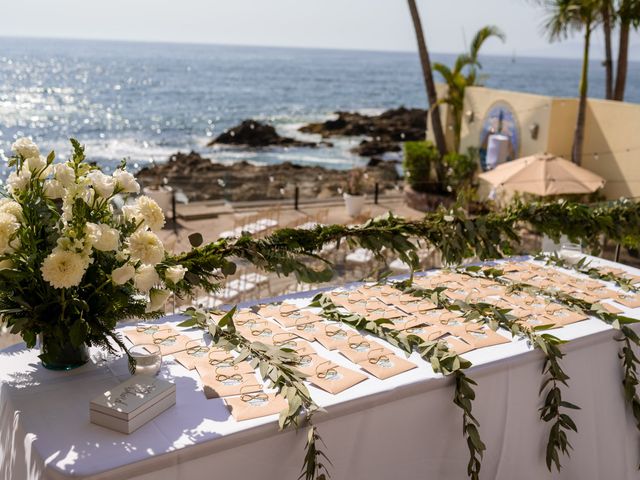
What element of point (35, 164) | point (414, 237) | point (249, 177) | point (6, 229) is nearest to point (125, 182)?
point (35, 164)

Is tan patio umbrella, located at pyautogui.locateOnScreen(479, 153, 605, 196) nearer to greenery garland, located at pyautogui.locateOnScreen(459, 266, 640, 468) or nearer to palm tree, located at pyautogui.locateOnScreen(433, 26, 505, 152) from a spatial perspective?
palm tree, located at pyautogui.locateOnScreen(433, 26, 505, 152)

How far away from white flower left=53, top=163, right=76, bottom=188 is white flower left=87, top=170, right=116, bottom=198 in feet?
0.21

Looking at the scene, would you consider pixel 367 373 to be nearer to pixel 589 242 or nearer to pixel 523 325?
pixel 523 325

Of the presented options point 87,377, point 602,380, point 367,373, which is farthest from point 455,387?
point 87,377

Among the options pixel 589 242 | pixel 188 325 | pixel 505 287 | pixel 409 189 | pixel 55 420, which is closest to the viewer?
pixel 55 420

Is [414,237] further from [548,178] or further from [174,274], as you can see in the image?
[548,178]

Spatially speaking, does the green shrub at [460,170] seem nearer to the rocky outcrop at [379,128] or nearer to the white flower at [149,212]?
the white flower at [149,212]

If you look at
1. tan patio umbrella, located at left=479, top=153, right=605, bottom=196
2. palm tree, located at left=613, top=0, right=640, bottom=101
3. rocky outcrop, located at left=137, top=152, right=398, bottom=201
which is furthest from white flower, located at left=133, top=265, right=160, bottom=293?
rocky outcrop, located at left=137, top=152, right=398, bottom=201

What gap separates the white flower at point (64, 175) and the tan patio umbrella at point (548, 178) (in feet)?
28.4

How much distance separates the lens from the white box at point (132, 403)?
6.94 ft

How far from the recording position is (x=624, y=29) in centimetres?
1427

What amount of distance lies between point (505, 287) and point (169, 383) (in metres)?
2.15

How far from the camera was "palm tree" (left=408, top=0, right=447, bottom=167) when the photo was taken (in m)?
16.8

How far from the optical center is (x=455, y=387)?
105 inches
